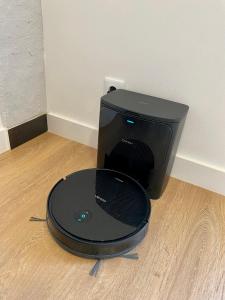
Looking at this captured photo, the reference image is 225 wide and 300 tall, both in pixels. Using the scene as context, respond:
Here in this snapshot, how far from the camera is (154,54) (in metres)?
0.78

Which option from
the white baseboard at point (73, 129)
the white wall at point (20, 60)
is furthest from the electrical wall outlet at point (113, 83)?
Result: the white wall at point (20, 60)

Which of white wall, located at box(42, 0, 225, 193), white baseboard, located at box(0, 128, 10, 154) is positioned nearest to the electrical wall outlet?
white wall, located at box(42, 0, 225, 193)

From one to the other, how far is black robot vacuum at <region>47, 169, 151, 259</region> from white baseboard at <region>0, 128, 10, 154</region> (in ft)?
1.24

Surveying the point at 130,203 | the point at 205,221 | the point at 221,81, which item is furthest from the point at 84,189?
the point at 221,81

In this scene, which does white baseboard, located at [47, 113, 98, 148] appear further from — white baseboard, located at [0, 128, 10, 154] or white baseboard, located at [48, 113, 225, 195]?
white baseboard, located at [0, 128, 10, 154]

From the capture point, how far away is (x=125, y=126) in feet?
2.38

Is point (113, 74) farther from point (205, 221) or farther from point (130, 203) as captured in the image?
point (205, 221)

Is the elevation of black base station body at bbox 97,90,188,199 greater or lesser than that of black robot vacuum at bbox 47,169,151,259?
greater

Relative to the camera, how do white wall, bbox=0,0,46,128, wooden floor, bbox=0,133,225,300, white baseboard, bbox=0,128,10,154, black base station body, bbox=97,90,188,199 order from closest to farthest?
wooden floor, bbox=0,133,225,300, black base station body, bbox=97,90,188,199, white wall, bbox=0,0,46,128, white baseboard, bbox=0,128,10,154

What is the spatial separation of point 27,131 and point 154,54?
602 millimetres

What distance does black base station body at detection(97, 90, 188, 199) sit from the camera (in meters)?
0.68

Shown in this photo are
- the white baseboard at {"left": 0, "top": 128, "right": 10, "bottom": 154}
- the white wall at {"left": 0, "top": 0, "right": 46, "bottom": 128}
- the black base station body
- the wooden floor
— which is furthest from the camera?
the white baseboard at {"left": 0, "top": 128, "right": 10, "bottom": 154}

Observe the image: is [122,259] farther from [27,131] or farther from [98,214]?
[27,131]

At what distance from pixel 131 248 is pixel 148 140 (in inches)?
11.5
